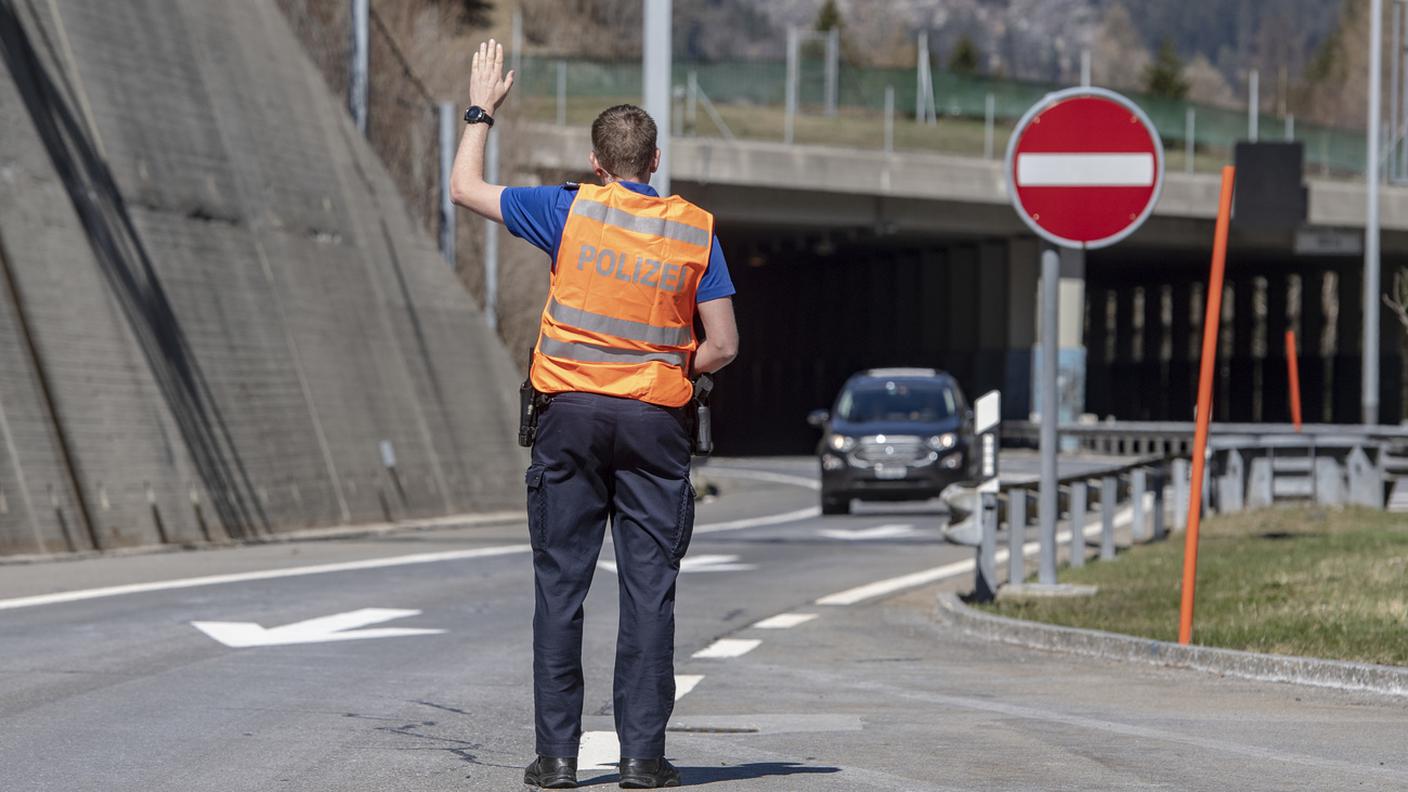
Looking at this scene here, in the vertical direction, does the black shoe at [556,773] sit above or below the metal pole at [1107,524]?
above

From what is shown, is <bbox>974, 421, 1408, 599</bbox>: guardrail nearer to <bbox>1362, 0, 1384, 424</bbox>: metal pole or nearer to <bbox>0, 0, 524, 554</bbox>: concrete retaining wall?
<bbox>0, 0, 524, 554</bbox>: concrete retaining wall

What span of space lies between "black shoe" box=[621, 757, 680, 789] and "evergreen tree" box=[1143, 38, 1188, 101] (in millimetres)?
147961

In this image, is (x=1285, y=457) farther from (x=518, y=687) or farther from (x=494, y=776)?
(x=494, y=776)

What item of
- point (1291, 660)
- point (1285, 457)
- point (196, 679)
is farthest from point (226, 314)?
point (1291, 660)

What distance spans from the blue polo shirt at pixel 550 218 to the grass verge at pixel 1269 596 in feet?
15.0

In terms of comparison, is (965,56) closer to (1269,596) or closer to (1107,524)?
(1107,524)

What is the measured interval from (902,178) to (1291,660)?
4438 cm

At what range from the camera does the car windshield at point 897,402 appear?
96.0 feet

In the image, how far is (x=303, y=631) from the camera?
40.3 ft

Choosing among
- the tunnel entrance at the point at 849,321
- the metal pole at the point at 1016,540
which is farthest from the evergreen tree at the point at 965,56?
the metal pole at the point at 1016,540

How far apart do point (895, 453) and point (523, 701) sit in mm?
19035

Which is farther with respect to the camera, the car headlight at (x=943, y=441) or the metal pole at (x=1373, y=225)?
the metal pole at (x=1373, y=225)

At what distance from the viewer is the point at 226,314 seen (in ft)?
71.3

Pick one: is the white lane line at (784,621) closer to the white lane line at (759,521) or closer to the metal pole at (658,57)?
the white lane line at (759,521)
